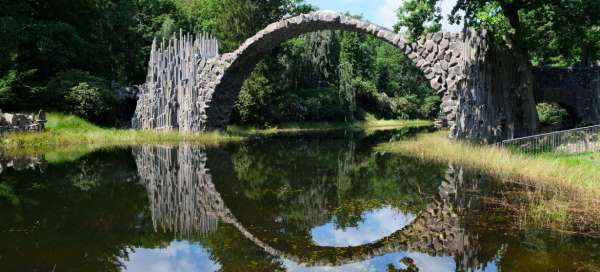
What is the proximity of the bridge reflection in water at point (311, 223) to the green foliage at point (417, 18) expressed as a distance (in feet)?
20.1

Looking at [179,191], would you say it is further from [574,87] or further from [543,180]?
[574,87]

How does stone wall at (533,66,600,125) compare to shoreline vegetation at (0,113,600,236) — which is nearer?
shoreline vegetation at (0,113,600,236)

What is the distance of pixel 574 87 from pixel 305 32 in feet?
39.6

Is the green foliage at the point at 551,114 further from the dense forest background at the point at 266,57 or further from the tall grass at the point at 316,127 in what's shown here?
the tall grass at the point at 316,127

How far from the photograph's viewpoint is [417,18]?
16.6m

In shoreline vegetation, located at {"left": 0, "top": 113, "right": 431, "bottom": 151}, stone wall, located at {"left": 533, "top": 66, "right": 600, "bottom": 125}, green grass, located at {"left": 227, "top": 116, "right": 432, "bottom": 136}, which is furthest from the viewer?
green grass, located at {"left": 227, "top": 116, "right": 432, "bottom": 136}

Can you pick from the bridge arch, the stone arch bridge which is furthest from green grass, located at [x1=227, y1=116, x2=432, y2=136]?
the stone arch bridge

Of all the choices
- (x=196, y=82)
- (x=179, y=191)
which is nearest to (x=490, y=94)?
(x=179, y=191)

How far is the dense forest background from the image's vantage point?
16.5m

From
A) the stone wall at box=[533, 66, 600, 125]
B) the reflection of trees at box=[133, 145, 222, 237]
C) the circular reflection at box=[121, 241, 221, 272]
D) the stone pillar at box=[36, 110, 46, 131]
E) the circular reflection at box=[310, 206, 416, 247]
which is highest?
the stone wall at box=[533, 66, 600, 125]

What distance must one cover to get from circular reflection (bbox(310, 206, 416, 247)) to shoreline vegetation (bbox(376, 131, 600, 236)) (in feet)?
5.30

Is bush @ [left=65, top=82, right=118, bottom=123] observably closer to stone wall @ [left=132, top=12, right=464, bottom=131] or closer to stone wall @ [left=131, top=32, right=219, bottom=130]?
stone wall @ [left=132, top=12, right=464, bottom=131]

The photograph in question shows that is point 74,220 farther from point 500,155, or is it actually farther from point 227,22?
point 227,22

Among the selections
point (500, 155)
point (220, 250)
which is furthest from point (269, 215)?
point (500, 155)
